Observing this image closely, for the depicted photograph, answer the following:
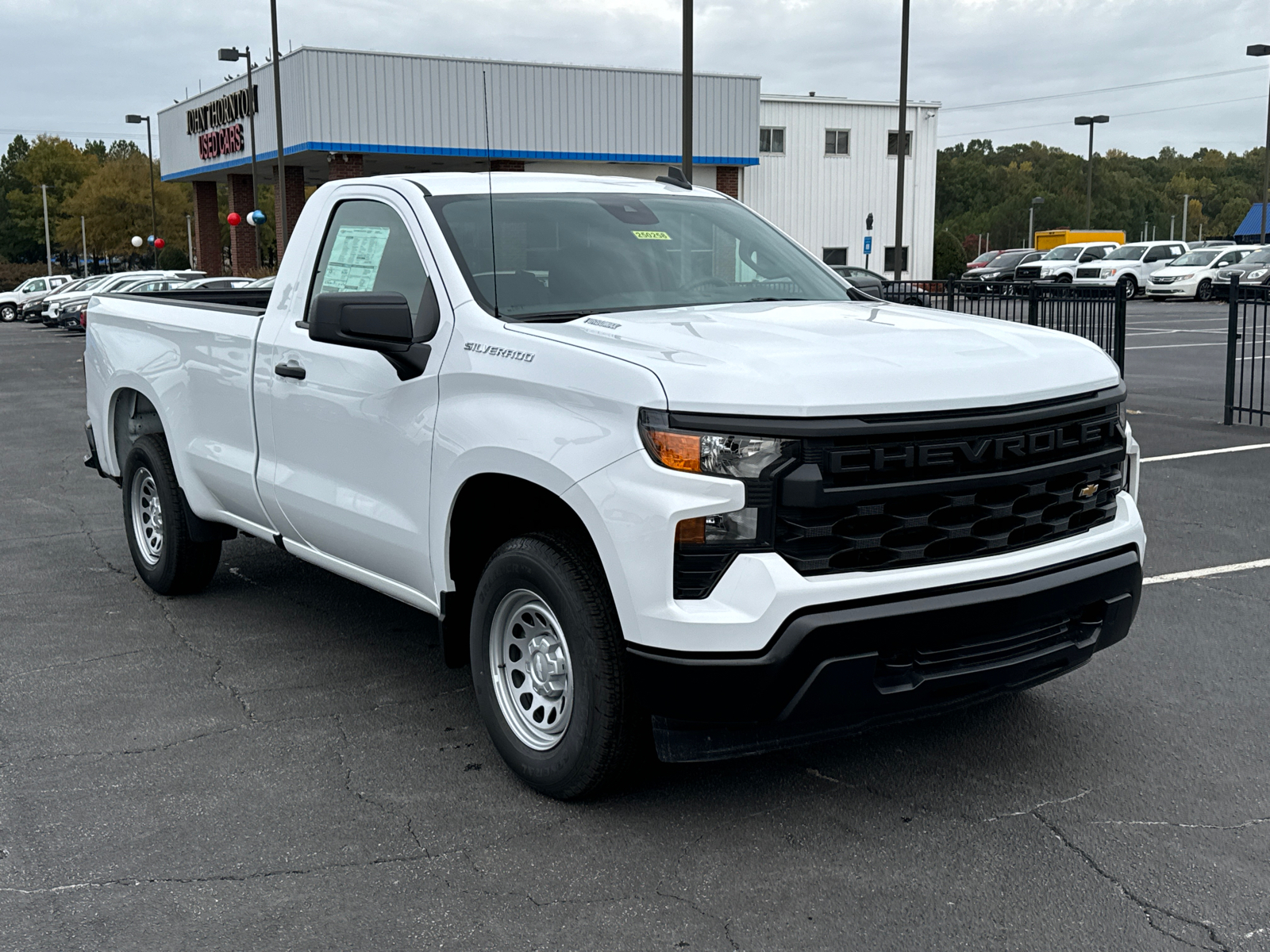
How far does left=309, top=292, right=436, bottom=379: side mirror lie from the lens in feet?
14.0

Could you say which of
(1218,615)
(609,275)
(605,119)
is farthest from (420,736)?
(605,119)

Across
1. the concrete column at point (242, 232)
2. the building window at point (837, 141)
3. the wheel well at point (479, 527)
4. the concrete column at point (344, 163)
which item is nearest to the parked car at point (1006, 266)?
the building window at point (837, 141)

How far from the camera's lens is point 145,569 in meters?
6.98

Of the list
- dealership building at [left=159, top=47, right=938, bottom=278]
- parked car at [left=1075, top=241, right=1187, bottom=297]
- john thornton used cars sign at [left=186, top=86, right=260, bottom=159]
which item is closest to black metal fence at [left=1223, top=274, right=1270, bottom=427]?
dealership building at [left=159, top=47, right=938, bottom=278]

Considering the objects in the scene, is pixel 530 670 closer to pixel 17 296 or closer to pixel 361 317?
pixel 361 317

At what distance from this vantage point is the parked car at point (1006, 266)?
2019 inches

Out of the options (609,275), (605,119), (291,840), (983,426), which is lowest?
(291,840)

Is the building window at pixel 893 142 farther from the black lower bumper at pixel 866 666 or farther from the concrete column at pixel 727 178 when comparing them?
the black lower bumper at pixel 866 666

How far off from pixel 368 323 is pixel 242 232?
43836 mm

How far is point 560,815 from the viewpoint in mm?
4082

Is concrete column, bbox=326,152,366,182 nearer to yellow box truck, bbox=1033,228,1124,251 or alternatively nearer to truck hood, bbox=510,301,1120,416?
truck hood, bbox=510,301,1120,416

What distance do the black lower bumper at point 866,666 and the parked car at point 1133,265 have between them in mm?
41410

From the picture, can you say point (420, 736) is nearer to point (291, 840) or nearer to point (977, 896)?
point (291, 840)

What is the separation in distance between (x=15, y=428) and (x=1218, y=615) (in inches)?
514
